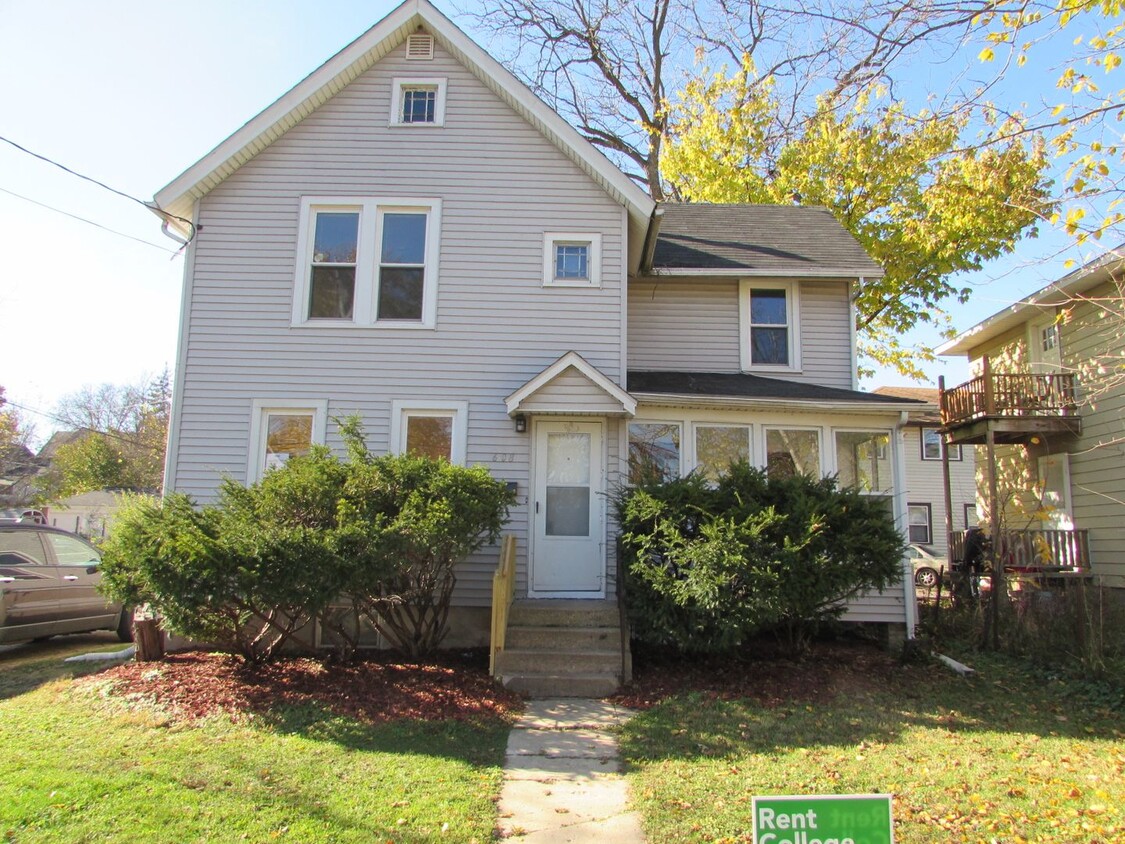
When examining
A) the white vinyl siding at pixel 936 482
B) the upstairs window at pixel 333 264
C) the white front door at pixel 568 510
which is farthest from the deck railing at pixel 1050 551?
the upstairs window at pixel 333 264

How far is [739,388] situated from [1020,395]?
28.0 feet

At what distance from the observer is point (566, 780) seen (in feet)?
17.8

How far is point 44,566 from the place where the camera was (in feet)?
32.8

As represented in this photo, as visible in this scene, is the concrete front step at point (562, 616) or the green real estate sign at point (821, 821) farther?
the concrete front step at point (562, 616)

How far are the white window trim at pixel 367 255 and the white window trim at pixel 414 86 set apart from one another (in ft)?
3.71

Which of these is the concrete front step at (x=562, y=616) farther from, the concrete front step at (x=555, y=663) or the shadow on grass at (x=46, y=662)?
the shadow on grass at (x=46, y=662)

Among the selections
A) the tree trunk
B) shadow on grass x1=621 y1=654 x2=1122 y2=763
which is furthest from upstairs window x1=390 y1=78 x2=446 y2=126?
shadow on grass x1=621 y1=654 x2=1122 y2=763

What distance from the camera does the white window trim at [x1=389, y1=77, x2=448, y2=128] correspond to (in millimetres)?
10813

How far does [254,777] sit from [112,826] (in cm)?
101

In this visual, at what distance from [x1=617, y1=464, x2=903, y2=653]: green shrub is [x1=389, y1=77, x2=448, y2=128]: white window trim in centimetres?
615

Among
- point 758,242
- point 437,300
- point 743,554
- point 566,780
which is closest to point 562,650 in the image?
point 743,554

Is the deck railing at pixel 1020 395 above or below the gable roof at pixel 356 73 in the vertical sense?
below

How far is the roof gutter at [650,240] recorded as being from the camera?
10.5 metres

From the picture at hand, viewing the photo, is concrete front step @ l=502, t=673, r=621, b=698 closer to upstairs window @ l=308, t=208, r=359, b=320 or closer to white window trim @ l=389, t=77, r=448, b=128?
upstairs window @ l=308, t=208, r=359, b=320
